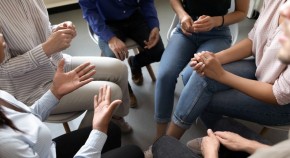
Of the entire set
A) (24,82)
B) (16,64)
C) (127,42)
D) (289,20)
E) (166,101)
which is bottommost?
(166,101)

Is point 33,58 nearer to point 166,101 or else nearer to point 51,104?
point 51,104

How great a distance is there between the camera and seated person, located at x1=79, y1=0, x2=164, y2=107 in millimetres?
1654

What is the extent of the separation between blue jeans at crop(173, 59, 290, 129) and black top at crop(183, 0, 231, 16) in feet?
1.04

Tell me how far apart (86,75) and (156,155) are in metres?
0.46

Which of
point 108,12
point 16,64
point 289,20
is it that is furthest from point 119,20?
point 289,20

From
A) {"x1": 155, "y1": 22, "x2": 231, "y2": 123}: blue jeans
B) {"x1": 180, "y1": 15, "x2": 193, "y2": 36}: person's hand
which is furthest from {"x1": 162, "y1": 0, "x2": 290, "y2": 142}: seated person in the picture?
{"x1": 180, "y1": 15, "x2": 193, "y2": 36}: person's hand

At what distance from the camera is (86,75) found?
123 centimetres

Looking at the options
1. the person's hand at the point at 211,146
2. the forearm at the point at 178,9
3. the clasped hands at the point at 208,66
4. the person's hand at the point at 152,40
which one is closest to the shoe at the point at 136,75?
the person's hand at the point at 152,40

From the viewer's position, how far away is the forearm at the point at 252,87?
3.66 feet

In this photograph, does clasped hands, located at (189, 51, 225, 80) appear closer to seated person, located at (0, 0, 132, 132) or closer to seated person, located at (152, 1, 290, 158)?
seated person, located at (152, 1, 290, 158)

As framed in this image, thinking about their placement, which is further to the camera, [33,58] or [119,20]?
[119,20]

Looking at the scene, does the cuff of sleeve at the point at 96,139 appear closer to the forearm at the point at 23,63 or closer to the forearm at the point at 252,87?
the forearm at the point at 23,63

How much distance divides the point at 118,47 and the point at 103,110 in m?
0.62

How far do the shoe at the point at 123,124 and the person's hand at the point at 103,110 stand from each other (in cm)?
58
